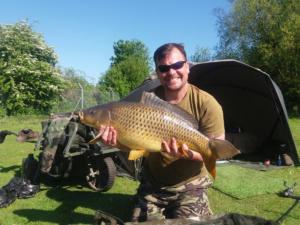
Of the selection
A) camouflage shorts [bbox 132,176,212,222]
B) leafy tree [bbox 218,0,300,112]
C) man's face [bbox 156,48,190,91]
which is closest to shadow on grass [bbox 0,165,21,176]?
camouflage shorts [bbox 132,176,212,222]

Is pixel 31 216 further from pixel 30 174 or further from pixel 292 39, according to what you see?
pixel 292 39

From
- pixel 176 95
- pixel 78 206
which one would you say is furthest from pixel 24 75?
pixel 176 95

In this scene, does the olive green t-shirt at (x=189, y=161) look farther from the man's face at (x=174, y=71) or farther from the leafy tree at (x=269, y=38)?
the leafy tree at (x=269, y=38)

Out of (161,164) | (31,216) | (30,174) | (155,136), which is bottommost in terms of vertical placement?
Result: (31,216)

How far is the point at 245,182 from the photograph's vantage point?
27.7 feet

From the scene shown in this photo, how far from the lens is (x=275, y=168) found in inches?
380

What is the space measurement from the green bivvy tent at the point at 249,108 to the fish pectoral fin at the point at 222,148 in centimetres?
715

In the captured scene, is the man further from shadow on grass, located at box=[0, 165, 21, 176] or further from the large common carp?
shadow on grass, located at box=[0, 165, 21, 176]

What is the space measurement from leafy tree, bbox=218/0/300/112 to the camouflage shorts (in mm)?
27341

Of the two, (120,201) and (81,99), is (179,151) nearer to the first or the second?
(120,201)

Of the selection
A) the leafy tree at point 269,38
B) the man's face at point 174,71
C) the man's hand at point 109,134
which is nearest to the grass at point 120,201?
the man's face at point 174,71

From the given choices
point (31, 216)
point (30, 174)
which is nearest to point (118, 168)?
point (30, 174)

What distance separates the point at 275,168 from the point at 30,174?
485cm

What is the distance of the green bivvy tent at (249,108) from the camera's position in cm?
1066
